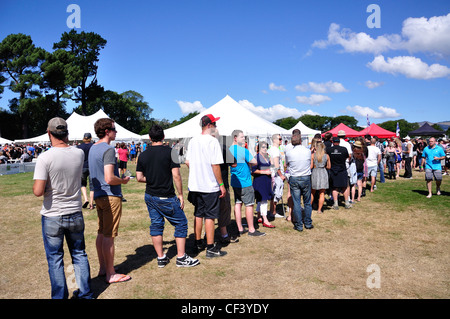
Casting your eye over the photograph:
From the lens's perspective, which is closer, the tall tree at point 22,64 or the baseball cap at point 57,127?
the baseball cap at point 57,127

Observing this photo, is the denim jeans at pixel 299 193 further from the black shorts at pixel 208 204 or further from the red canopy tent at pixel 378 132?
the red canopy tent at pixel 378 132

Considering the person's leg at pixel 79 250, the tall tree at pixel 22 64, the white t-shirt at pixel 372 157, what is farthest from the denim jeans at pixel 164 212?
the tall tree at pixel 22 64

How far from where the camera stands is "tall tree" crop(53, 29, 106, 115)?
159 feet

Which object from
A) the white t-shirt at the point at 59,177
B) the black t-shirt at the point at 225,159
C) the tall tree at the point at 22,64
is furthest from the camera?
the tall tree at the point at 22,64

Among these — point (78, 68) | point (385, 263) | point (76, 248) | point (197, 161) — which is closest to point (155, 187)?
point (197, 161)

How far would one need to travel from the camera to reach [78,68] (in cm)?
4506

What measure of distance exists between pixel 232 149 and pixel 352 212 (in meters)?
4.19

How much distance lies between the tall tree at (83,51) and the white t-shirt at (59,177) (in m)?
51.3

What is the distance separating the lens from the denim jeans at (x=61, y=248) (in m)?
2.84

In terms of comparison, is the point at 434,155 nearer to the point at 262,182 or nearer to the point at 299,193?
the point at 299,193

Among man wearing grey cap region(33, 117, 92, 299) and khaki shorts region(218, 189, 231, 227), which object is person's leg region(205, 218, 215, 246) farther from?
man wearing grey cap region(33, 117, 92, 299)

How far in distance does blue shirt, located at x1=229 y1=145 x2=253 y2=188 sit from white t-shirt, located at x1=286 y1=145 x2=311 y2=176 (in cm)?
100

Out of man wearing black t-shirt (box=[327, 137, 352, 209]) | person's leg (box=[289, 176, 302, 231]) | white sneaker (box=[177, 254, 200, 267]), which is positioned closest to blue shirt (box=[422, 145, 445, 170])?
man wearing black t-shirt (box=[327, 137, 352, 209])
